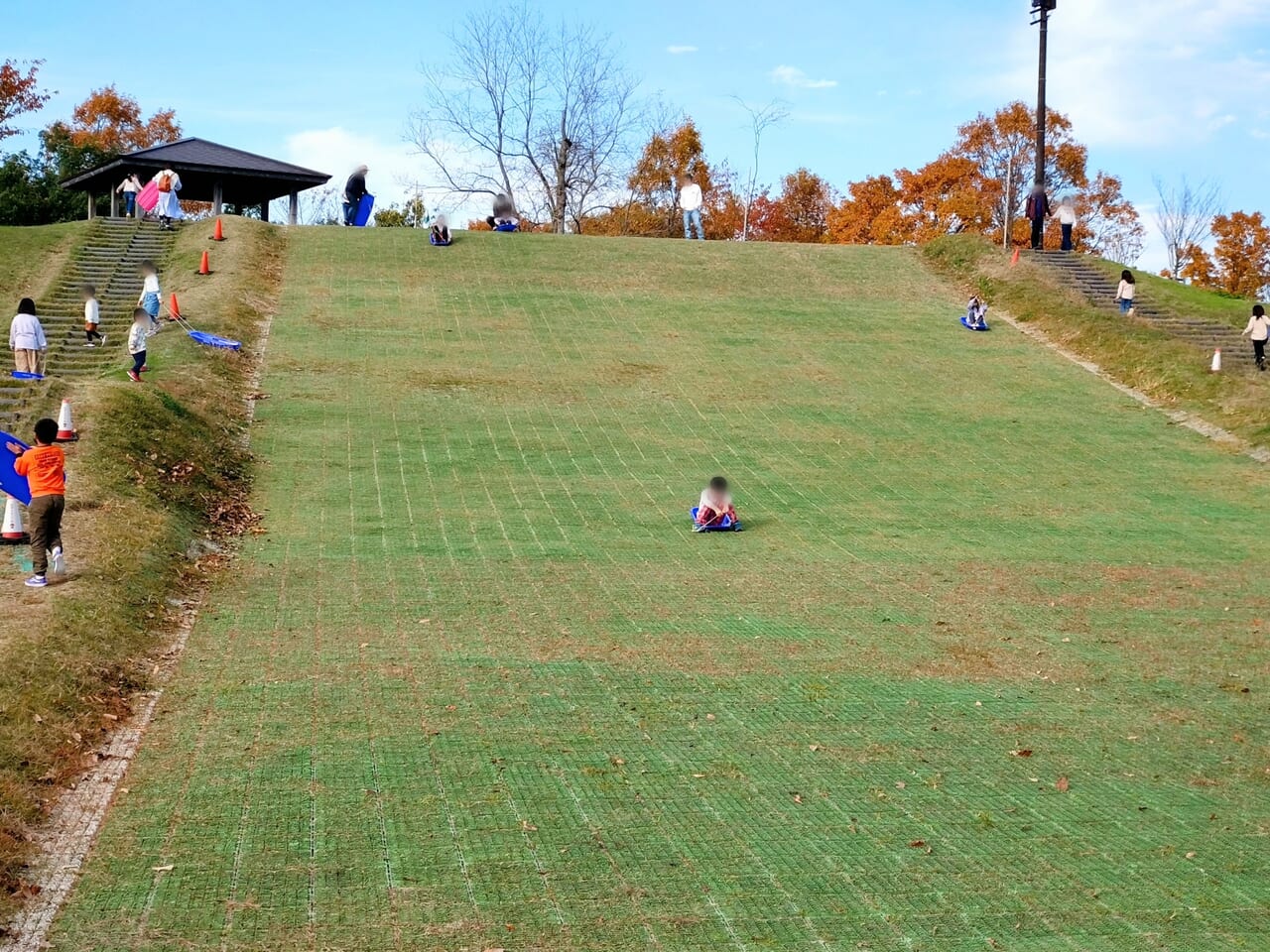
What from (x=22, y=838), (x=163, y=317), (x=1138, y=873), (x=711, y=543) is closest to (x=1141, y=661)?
(x=1138, y=873)

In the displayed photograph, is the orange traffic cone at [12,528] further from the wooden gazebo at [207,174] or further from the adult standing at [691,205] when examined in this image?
the adult standing at [691,205]

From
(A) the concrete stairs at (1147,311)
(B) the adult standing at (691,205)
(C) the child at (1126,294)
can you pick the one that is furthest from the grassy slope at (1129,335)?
(B) the adult standing at (691,205)

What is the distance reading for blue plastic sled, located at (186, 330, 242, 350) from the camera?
21.3 m

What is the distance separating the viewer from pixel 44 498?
32.2 feet

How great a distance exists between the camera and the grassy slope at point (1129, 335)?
22219 mm

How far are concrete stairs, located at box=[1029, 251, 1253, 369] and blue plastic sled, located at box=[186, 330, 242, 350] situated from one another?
19.8 meters

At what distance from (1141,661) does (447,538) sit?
7.53 metres

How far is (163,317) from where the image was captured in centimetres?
2262

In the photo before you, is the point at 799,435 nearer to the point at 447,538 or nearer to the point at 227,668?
the point at 447,538

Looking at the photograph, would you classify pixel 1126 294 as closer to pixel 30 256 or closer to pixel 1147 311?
pixel 1147 311

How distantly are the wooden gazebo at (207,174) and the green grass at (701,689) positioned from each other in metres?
13.3

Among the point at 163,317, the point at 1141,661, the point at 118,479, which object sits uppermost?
the point at 163,317

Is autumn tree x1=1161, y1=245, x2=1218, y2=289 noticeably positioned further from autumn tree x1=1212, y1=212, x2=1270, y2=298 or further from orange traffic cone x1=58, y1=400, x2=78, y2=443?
orange traffic cone x1=58, y1=400, x2=78, y2=443

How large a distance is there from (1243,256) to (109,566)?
53.8 meters
